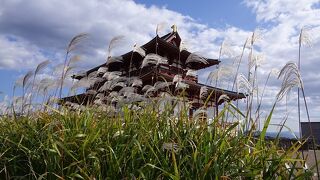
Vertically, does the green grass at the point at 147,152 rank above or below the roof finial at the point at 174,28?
below

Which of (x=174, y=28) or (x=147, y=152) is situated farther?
(x=174, y=28)

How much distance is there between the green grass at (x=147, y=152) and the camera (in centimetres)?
261

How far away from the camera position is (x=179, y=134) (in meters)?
2.88

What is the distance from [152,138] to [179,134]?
22cm

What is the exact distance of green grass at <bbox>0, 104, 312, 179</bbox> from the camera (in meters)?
2.61

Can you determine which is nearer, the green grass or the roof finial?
the green grass

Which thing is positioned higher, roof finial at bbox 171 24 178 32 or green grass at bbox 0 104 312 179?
roof finial at bbox 171 24 178 32

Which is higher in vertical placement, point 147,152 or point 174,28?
point 174,28

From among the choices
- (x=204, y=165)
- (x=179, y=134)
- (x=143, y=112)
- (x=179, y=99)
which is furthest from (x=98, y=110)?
(x=204, y=165)

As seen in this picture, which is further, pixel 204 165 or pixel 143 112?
pixel 143 112

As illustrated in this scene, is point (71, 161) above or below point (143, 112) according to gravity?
below

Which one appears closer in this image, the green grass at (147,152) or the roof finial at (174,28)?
the green grass at (147,152)

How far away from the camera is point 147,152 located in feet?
9.23

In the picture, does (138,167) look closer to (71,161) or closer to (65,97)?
(71,161)
